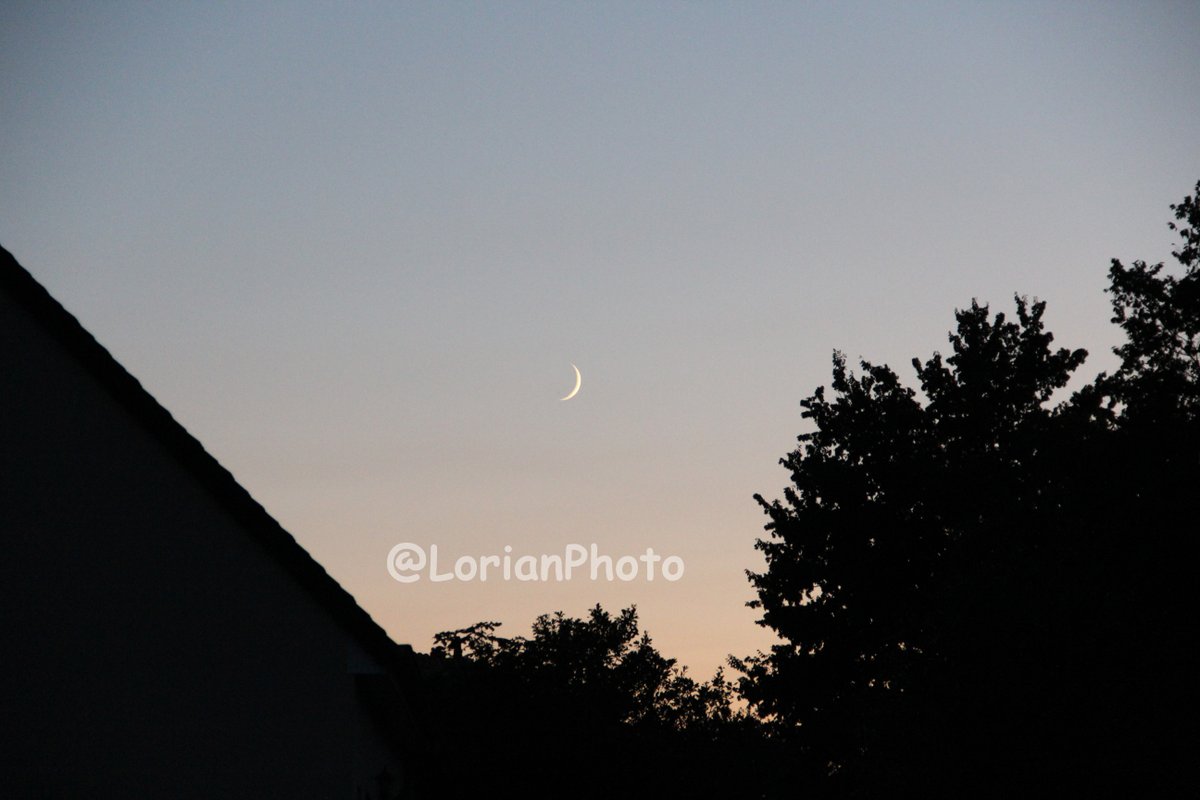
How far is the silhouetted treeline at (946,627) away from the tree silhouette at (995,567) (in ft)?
0.24

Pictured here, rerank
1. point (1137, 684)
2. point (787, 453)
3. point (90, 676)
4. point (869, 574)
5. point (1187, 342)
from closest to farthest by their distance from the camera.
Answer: point (90, 676)
point (1137, 684)
point (1187, 342)
point (869, 574)
point (787, 453)

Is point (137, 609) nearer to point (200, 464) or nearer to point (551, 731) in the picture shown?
point (200, 464)

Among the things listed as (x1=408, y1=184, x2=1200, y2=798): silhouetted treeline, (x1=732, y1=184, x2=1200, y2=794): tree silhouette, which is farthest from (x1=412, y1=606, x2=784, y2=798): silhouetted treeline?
(x1=732, y1=184, x2=1200, y2=794): tree silhouette

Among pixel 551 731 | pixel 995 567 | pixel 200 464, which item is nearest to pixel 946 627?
pixel 995 567

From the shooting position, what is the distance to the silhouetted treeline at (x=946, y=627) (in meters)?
15.6

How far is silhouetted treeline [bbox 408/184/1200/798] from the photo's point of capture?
51.2ft

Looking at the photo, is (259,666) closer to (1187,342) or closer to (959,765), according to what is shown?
(959,765)

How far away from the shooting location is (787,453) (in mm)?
51969

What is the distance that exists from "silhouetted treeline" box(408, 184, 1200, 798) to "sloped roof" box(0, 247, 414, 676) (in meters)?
1.79

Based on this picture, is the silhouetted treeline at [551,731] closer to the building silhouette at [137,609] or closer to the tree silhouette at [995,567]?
the building silhouette at [137,609]

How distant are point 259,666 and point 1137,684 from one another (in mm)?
20964

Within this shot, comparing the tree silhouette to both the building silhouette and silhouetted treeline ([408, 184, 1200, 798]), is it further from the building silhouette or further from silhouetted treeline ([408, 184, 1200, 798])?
the building silhouette

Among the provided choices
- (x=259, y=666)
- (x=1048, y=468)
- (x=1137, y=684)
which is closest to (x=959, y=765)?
(x=1137, y=684)

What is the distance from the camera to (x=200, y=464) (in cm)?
1255
